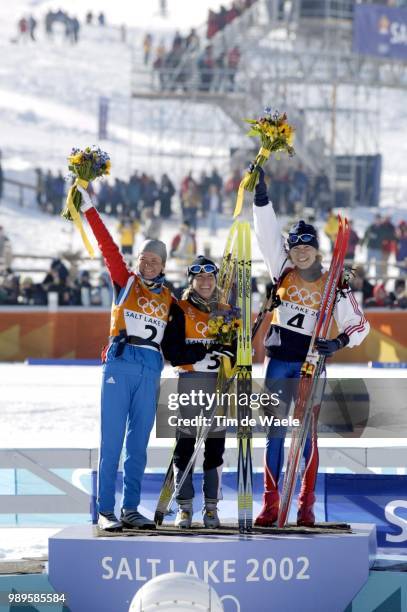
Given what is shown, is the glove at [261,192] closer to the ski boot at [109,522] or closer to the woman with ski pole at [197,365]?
the woman with ski pole at [197,365]

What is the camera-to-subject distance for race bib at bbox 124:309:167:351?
7082 mm

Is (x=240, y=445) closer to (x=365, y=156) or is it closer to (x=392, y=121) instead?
(x=365, y=156)

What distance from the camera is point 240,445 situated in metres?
7.03

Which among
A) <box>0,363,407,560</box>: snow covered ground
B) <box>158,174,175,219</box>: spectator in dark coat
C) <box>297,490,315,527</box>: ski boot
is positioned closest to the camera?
<box>297,490,315,527</box>: ski boot

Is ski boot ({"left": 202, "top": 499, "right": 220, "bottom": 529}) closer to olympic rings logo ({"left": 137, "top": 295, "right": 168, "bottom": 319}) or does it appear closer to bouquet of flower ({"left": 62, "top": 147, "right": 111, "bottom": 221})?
olympic rings logo ({"left": 137, "top": 295, "right": 168, "bottom": 319})

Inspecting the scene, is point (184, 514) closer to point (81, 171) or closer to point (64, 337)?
point (81, 171)

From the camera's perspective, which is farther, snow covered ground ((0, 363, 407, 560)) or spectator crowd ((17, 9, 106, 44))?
spectator crowd ((17, 9, 106, 44))

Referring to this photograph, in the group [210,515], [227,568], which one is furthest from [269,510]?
[227,568]

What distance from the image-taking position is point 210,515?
7.14 m

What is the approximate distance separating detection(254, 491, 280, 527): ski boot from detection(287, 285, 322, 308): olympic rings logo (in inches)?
40.9

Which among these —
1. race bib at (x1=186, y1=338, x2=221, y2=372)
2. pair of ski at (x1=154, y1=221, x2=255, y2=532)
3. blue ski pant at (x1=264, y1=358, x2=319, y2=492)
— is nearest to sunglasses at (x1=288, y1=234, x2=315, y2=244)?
pair of ski at (x1=154, y1=221, x2=255, y2=532)

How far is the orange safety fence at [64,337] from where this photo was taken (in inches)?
699

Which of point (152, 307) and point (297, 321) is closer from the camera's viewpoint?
point (152, 307)

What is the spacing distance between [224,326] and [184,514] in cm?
105
